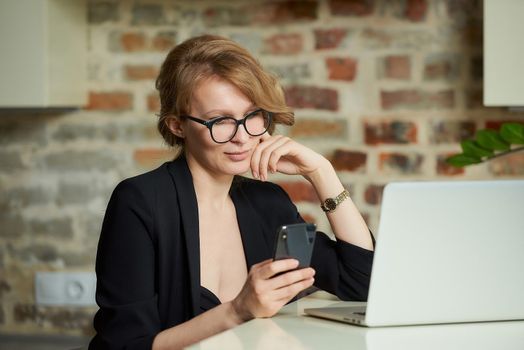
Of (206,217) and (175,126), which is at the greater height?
(175,126)

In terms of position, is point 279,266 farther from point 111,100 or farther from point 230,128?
point 111,100

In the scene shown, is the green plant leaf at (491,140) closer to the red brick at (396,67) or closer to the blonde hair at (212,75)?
the red brick at (396,67)

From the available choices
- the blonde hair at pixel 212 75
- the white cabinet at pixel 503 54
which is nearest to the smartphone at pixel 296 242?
the blonde hair at pixel 212 75

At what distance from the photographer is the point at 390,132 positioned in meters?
3.05

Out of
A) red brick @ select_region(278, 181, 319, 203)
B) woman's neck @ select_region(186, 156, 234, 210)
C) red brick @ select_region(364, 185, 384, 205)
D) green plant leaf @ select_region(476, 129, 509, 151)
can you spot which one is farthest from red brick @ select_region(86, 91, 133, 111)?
green plant leaf @ select_region(476, 129, 509, 151)

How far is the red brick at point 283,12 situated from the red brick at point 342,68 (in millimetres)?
166

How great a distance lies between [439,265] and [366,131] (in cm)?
156

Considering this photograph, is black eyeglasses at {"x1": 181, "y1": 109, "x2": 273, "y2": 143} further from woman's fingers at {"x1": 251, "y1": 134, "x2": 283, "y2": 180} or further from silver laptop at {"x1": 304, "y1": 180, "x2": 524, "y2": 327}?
silver laptop at {"x1": 304, "y1": 180, "x2": 524, "y2": 327}

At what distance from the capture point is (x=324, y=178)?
2074 mm

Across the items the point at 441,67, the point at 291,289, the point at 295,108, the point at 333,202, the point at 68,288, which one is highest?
the point at 441,67

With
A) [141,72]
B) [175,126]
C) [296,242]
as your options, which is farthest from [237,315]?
[141,72]

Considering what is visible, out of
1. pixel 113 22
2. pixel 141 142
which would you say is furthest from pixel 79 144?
pixel 113 22

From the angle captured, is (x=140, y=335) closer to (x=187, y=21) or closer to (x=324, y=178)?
(x=324, y=178)

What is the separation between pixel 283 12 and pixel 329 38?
18cm
